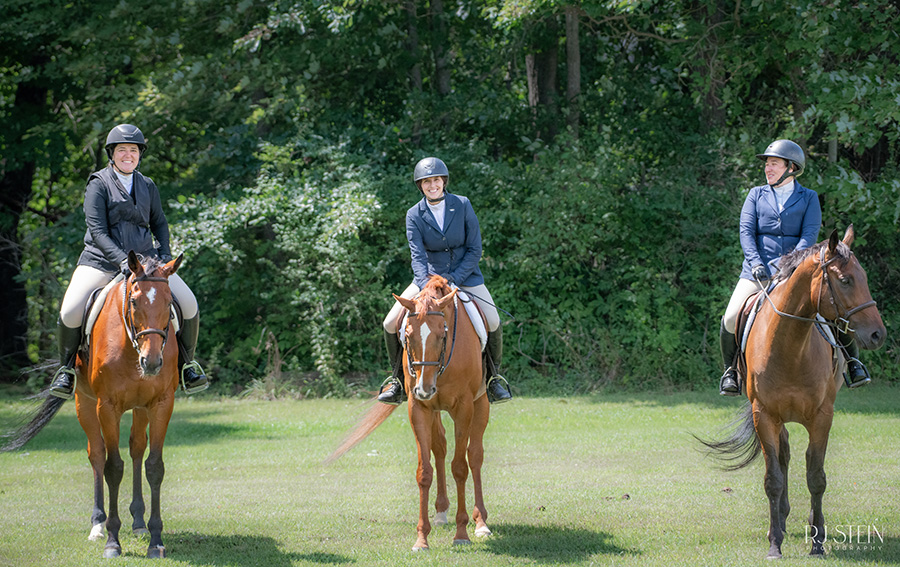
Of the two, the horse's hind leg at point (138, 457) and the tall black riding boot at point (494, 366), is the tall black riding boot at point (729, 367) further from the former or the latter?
the horse's hind leg at point (138, 457)

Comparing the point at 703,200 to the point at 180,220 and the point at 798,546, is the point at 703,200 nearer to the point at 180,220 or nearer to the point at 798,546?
the point at 180,220

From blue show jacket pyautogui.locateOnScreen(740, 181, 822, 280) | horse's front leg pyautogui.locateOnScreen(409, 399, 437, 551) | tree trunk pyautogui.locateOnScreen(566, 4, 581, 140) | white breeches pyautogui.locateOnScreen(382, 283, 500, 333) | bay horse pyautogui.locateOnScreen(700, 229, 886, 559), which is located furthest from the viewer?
tree trunk pyautogui.locateOnScreen(566, 4, 581, 140)

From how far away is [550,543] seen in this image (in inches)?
271

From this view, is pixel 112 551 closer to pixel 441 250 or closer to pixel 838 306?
pixel 441 250

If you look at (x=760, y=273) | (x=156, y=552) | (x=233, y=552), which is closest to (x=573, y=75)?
(x=760, y=273)

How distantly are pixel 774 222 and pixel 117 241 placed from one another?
5211 mm

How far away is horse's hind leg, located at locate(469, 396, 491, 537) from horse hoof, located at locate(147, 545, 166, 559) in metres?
2.31

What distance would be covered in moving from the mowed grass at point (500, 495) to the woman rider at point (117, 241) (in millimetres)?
1376

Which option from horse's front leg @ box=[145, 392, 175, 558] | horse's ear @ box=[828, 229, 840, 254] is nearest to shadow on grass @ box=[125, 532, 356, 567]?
horse's front leg @ box=[145, 392, 175, 558]

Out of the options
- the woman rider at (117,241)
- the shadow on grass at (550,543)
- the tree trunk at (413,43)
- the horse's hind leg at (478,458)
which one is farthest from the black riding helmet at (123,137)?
the tree trunk at (413,43)

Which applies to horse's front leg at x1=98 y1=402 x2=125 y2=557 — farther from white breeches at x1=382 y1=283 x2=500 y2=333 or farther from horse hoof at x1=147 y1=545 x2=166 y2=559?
white breeches at x1=382 y1=283 x2=500 y2=333

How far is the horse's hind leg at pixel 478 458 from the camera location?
23.8ft

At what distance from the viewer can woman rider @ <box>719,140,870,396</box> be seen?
732 centimetres

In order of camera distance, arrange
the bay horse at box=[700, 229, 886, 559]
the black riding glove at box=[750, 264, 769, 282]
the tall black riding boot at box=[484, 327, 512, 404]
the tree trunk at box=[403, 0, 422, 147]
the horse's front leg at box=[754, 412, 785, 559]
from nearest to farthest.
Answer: the bay horse at box=[700, 229, 886, 559] → the horse's front leg at box=[754, 412, 785, 559] → the black riding glove at box=[750, 264, 769, 282] → the tall black riding boot at box=[484, 327, 512, 404] → the tree trunk at box=[403, 0, 422, 147]
